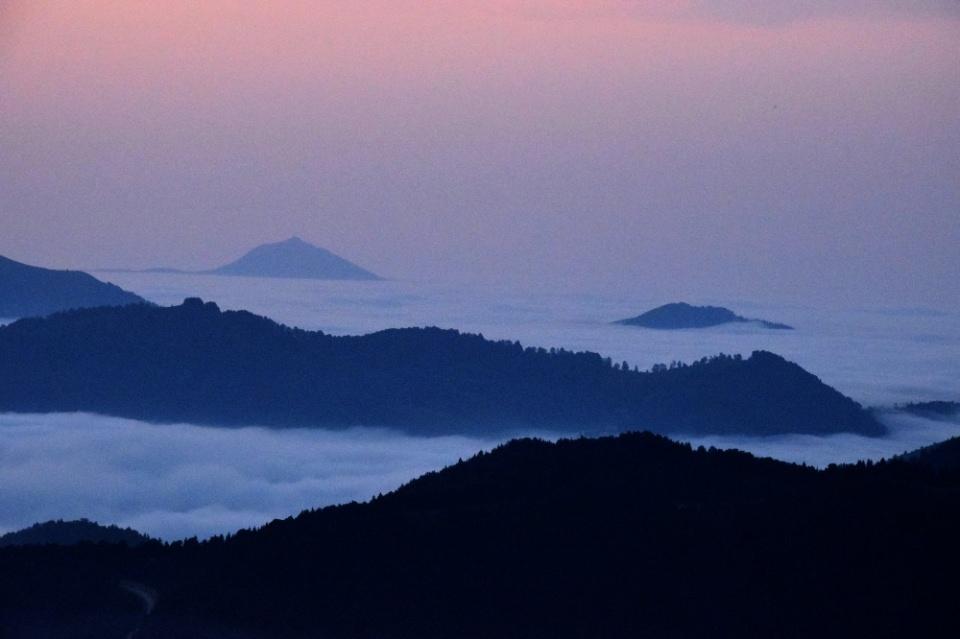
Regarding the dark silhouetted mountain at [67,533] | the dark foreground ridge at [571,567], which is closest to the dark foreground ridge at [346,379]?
the dark silhouetted mountain at [67,533]

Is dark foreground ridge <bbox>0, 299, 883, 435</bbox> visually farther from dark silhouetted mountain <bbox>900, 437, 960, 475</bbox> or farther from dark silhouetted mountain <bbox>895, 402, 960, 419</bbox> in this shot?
dark silhouetted mountain <bbox>900, 437, 960, 475</bbox>

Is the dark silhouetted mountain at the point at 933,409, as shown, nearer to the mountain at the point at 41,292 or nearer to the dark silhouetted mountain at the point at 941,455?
the dark silhouetted mountain at the point at 941,455

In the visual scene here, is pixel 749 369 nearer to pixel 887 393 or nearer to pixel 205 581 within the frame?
pixel 887 393

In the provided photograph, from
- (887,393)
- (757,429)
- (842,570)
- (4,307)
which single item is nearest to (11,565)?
(842,570)

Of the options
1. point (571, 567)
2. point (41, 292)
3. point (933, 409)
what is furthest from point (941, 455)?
point (41, 292)

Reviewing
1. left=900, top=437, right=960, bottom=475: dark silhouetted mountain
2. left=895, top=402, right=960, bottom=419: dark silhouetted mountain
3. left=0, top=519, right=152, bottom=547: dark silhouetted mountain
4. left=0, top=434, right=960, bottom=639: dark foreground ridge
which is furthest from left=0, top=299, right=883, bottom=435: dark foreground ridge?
left=0, top=434, right=960, bottom=639: dark foreground ridge

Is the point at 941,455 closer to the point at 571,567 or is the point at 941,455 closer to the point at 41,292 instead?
the point at 571,567
